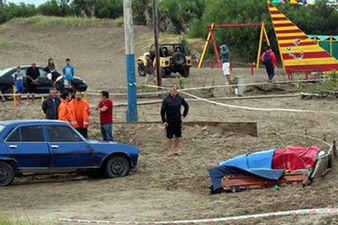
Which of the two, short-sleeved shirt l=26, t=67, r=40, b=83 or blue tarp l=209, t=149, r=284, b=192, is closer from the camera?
blue tarp l=209, t=149, r=284, b=192

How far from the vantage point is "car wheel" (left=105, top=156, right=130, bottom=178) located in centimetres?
1653

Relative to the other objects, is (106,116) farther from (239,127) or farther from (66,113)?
(239,127)

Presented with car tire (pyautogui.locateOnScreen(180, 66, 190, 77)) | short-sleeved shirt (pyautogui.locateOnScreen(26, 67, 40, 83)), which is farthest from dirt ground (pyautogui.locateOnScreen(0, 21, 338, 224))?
car tire (pyautogui.locateOnScreen(180, 66, 190, 77))

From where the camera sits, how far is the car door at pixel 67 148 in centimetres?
1589

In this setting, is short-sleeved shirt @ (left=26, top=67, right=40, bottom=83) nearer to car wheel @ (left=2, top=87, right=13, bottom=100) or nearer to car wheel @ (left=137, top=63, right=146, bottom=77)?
car wheel @ (left=2, top=87, right=13, bottom=100)

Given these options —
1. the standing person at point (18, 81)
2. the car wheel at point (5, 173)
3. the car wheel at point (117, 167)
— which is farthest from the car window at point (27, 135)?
the standing person at point (18, 81)

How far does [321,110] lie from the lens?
25641 mm

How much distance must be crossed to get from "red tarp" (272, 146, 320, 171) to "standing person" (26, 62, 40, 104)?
1663cm

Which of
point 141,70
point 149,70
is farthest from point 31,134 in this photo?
point 141,70

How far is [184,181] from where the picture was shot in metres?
15.5

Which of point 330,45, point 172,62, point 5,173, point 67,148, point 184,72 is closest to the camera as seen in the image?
point 5,173

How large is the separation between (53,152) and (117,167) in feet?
4.88

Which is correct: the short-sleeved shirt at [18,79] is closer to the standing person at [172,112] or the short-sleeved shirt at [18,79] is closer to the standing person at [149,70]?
the standing person at [149,70]

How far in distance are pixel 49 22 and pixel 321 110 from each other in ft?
175
